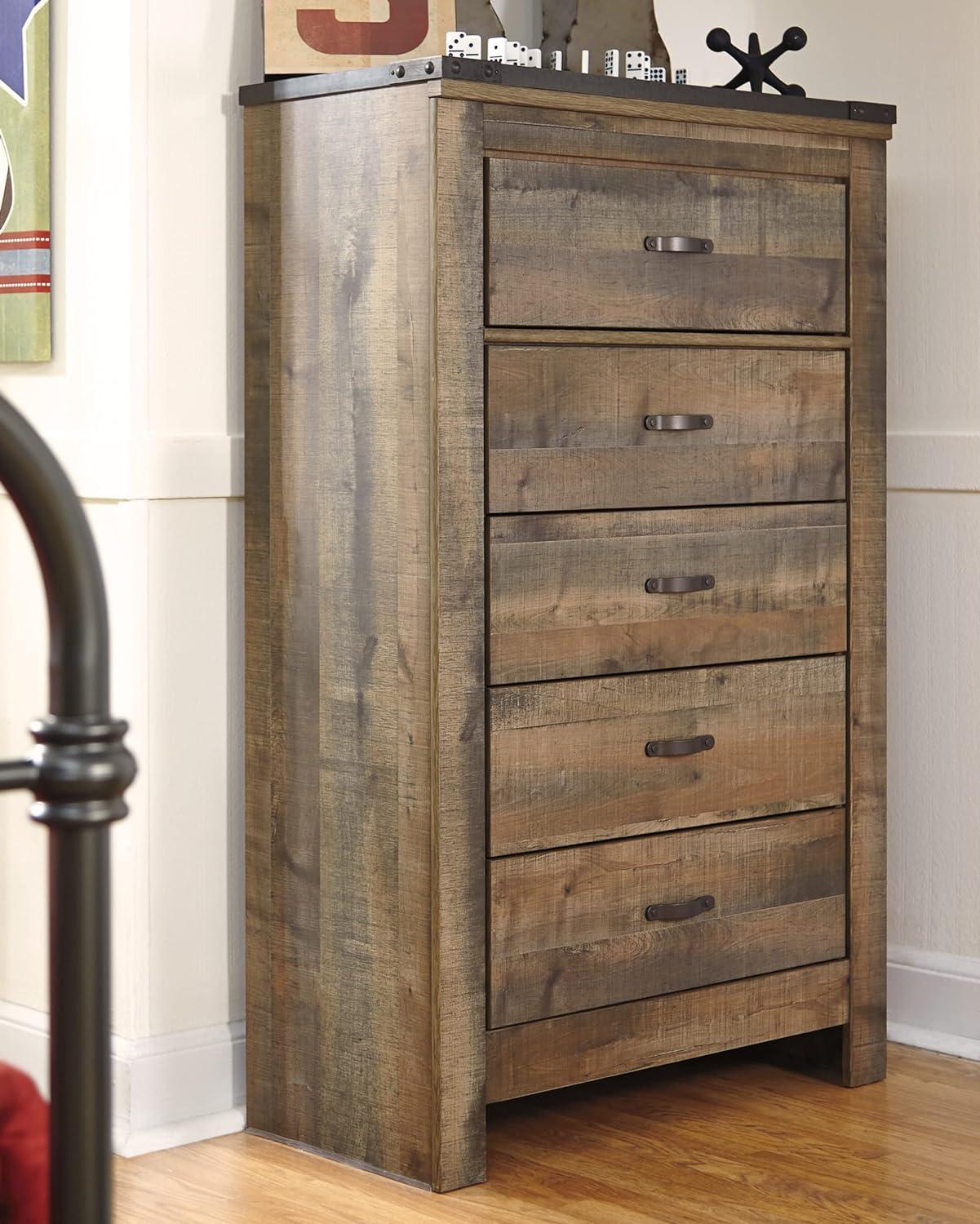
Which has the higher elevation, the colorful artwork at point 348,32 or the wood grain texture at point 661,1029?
the colorful artwork at point 348,32

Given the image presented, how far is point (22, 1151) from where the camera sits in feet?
3.19

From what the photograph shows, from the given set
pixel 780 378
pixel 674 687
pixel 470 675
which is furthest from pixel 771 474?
pixel 470 675

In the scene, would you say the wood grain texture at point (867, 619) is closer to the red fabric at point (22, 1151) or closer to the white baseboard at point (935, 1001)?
the white baseboard at point (935, 1001)

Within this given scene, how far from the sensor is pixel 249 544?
2301 mm

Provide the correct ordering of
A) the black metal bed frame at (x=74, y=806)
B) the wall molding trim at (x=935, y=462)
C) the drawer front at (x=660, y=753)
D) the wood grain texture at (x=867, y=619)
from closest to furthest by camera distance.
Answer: the black metal bed frame at (x=74, y=806)
the drawer front at (x=660, y=753)
the wood grain texture at (x=867, y=619)
the wall molding trim at (x=935, y=462)

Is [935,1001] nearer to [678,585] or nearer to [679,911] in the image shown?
[679,911]

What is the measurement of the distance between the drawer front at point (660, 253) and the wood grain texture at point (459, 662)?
6 centimetres

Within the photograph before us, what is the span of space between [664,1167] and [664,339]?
40.2 inches

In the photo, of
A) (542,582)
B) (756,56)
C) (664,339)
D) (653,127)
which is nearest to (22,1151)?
(542,582)

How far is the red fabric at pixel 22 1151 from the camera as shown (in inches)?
37.6

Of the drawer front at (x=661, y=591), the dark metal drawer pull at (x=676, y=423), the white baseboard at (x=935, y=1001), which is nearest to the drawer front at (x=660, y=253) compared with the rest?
the dark metal drawer pull at (x=676, y=423)

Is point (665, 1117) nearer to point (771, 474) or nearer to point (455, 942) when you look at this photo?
point (455, 942)

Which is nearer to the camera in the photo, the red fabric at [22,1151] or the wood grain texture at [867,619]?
the red fabric at [22,1151]

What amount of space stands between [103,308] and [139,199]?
146 mm
